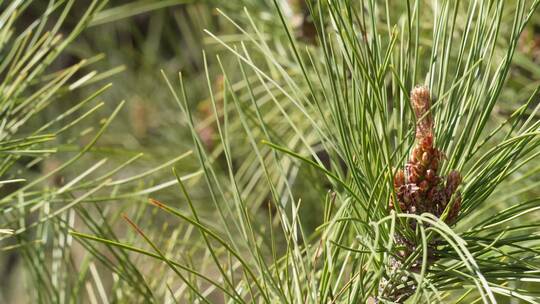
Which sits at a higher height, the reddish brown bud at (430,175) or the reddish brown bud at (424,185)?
the reddish brown bud at (430,175)

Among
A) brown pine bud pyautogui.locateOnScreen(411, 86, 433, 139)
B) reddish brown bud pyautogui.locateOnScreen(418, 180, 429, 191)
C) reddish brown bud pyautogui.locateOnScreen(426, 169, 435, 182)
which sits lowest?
reddish brown bud pyautogui.locateOnScreen(418, 180, 429, 191)

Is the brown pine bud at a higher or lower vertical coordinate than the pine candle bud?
higher

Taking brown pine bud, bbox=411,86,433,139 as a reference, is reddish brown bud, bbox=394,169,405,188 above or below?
below

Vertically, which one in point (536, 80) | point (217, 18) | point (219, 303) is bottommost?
point (219, 303)

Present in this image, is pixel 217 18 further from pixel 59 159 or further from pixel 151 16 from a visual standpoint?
pixel 59 159

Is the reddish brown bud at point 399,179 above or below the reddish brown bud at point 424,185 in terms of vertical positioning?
above

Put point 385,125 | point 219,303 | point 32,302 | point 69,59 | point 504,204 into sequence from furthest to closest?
point 219,303
point 69,59
point 504,204
point 32,302
point 385,125

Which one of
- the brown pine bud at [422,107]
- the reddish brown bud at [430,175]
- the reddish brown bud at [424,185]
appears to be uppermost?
the brown pine bud at [422,107]

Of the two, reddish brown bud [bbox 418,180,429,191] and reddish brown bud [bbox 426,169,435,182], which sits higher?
reddish brown bud [bbox 426,169,435,182]

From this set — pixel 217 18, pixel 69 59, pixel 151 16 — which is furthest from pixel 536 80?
pixel 69 59

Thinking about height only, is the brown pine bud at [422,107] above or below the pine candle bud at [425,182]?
above

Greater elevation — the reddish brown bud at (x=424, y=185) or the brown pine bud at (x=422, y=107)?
the brown pine bud at (x=422, y=107)
